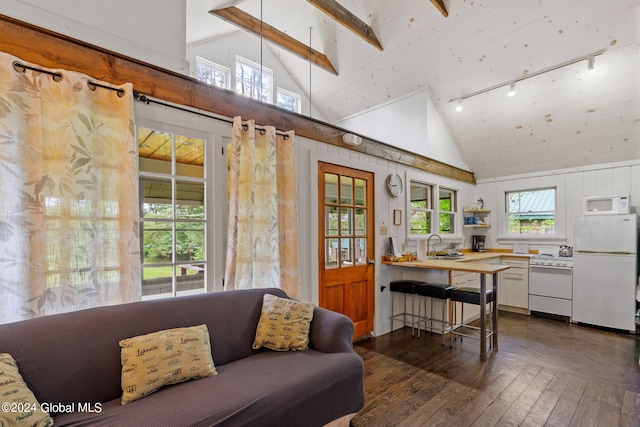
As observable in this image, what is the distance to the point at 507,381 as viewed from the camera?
2.52 metres

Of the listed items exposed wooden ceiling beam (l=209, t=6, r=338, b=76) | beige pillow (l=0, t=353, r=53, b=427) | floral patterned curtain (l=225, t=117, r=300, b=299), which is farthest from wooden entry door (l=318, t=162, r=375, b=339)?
beige pillow (l=0, t=353, r=53, b=427)

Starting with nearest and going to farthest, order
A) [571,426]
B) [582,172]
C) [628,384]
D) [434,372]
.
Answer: [571,426]
[628,384]
[434,372]
[582,172]

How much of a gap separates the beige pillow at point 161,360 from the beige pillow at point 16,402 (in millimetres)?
314

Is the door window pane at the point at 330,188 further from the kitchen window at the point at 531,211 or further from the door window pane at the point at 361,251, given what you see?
the kitchen window at the point at 531,211

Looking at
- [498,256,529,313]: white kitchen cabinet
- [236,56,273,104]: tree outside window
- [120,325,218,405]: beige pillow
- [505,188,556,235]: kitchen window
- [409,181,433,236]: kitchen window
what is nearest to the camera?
[120,325,218,405]: beige pillow

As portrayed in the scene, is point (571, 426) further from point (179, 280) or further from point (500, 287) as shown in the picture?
point (500, 287)

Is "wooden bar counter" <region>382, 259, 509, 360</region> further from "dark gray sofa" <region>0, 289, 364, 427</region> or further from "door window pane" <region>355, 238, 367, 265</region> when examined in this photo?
"dark gray sofa" <region>0, 289, 364, 427</region>

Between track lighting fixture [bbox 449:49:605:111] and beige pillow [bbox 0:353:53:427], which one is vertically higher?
track lighting fixture [bbox 449:49:605:111]

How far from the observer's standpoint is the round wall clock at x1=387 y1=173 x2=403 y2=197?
12.8 ft

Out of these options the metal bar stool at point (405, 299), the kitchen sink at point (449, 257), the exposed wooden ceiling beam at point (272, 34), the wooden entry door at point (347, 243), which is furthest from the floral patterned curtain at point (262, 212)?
the kitchen sink at point (449, 257)

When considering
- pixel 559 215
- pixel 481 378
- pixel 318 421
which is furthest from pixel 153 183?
pixel 559 215

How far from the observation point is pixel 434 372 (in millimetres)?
2693

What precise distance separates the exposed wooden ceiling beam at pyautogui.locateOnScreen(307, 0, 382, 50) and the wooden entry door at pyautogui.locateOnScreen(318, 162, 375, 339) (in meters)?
1.61

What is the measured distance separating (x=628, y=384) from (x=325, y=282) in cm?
271
